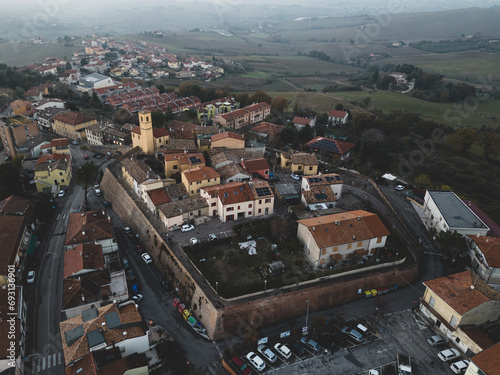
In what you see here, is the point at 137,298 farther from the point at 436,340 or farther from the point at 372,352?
the point at 436,340

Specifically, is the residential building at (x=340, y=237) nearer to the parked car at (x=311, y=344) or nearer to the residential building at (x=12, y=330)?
the parked car at (x=311, y=344)

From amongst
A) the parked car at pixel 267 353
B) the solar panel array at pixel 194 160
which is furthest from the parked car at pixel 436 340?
the solar panel array at pixel 194 160

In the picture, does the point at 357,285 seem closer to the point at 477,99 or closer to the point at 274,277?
the point at 274,277

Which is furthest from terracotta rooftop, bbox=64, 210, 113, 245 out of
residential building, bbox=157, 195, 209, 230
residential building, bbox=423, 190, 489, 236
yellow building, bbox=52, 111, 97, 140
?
residential building, bbox=423, 190, 489, 236

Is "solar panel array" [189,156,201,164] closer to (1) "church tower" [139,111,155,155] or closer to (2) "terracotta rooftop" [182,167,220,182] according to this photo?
(2) "terracotta rooftop" [182,167,220,182]

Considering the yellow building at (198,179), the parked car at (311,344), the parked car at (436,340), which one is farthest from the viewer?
the yellow building at (198,179)

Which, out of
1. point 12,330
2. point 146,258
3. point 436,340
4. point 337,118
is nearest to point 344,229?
point 436,340

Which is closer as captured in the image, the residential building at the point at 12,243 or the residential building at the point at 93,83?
the residential building at the point at 12,243
